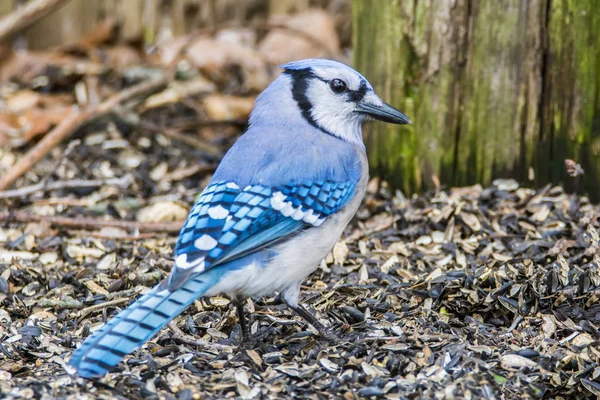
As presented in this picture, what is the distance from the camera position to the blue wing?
2873mm

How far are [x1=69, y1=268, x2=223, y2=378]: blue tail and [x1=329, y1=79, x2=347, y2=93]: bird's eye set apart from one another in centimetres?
112

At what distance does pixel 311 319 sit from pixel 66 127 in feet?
7.07

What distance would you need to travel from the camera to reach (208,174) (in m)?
4.99

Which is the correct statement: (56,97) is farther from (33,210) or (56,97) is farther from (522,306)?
(522,306)

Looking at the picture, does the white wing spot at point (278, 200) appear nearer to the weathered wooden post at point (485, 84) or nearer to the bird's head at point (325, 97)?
the bird's head at point (325, 97)

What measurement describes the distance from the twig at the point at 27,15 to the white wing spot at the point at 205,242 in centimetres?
301

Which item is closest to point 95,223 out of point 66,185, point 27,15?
point 66,185

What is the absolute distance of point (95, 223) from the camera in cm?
418

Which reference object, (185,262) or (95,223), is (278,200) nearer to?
(185,262)

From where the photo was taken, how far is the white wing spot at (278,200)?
10.2 feet

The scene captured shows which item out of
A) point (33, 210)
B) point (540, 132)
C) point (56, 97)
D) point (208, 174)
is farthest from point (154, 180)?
point (540, 132)

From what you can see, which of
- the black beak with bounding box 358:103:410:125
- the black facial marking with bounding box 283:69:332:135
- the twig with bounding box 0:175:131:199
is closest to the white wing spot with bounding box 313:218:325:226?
the black facial marking with bounding box 283:69:332:135

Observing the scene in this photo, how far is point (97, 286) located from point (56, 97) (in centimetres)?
241

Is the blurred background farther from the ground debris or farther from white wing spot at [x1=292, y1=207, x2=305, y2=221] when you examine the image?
white wing spot at [x1=292, y1=207, x2=305, y2=221]
